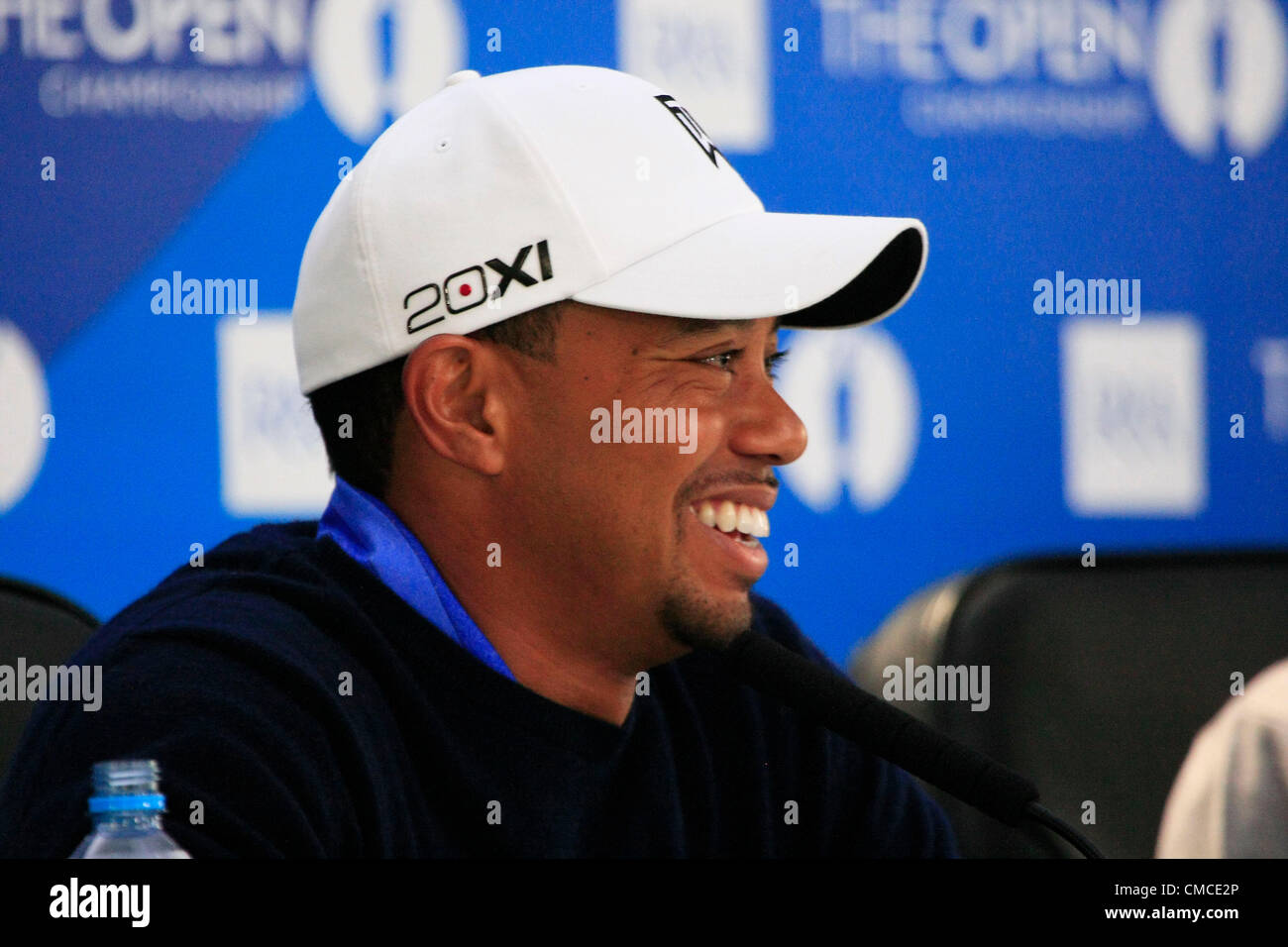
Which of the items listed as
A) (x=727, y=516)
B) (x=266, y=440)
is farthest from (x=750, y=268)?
(x=266, y=440)

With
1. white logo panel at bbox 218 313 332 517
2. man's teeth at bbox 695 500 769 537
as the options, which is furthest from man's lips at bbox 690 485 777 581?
white logo panel at bbox 218 313 332 517

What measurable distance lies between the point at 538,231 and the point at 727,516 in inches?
8.4

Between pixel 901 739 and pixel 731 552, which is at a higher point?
pixel 731 552

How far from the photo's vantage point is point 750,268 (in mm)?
989

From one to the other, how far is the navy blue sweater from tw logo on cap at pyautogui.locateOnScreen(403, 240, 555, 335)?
153mm

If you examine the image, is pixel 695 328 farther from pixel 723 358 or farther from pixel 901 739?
pixel 901 739

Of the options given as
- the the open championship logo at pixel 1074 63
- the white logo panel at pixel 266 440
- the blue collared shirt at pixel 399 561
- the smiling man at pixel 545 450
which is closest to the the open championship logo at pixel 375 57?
the white logo panel at pixel 266 440

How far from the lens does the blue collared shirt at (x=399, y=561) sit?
951 millimetres

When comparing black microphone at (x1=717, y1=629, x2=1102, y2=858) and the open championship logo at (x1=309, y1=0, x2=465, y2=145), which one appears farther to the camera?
the open championship logo at (x1=309, y1=0, x2=465, y2=145)

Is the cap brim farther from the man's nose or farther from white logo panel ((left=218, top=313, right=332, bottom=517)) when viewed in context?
white logo panel ((left=218, top=313, right=332, bottom=517))

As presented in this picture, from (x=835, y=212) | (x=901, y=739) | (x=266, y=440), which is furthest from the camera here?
(x=835, y=212)

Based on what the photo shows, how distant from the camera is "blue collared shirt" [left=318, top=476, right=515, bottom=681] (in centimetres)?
95
